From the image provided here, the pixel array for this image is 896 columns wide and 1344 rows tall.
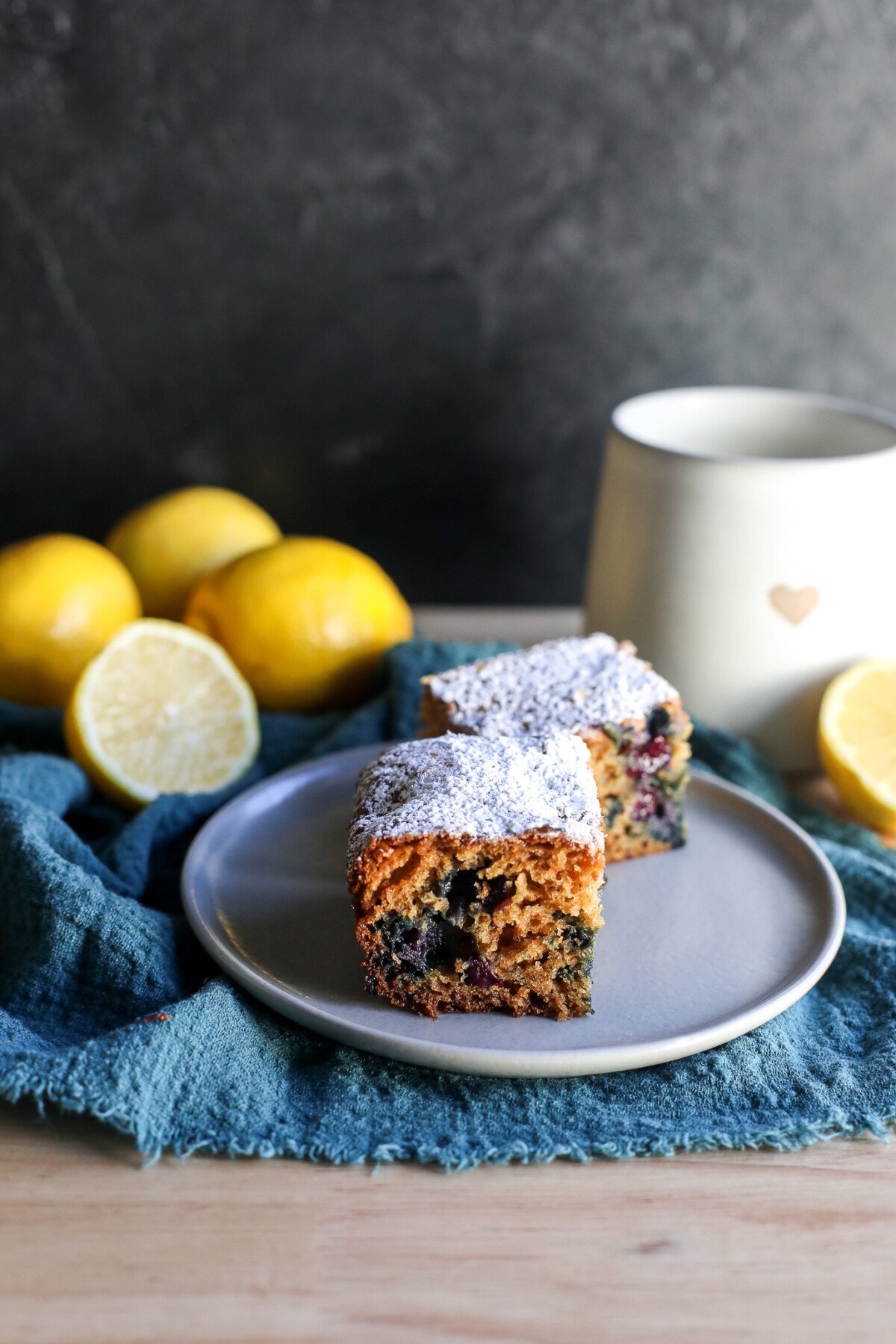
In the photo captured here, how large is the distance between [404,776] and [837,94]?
141 centimetres

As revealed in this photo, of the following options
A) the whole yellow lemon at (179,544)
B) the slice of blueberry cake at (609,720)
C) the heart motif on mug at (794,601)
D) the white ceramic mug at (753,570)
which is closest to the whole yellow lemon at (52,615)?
the whole yellow lemon at (179,544)

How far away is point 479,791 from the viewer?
124 centimetres

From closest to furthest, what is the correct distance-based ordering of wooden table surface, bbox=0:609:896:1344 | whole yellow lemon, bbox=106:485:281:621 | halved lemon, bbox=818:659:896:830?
wooden table surface, bbox=0:609:896:1344
halved lemon, bbox=818:659:896:830
whole yellow lemon, bbox=106:485:281:621

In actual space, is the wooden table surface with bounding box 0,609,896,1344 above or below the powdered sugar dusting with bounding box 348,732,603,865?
below

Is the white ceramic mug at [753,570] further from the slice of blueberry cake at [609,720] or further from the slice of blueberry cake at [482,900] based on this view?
the slice of blueberry cake at [482,900]

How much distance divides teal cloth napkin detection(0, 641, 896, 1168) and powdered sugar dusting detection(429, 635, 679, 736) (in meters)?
0.36

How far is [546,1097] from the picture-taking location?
1123mm

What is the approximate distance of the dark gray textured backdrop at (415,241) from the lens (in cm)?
196

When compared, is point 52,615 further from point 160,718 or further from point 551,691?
point 551,691

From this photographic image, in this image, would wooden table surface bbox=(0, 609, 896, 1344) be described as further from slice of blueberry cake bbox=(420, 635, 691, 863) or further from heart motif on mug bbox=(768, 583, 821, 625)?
heart motif on mug bbox=(768, 583, 821, 625)

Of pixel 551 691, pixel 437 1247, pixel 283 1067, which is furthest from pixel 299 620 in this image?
pixel 437 1247

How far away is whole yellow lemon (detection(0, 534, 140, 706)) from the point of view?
1.76m

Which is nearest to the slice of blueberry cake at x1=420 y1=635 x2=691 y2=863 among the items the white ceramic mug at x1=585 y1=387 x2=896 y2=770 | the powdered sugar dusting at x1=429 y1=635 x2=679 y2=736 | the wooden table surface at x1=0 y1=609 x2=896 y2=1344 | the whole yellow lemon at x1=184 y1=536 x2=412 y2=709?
the powdered sugar dusting at x1=429 y1=635 x2=679 y2=736

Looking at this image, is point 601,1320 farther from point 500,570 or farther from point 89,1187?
point 500,570
